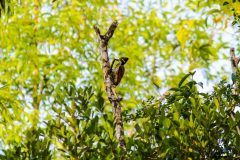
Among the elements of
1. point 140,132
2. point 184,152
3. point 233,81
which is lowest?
point 184,152

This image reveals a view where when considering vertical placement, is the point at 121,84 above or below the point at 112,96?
above

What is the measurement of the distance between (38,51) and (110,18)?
6.18 ft

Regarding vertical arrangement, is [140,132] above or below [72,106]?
below

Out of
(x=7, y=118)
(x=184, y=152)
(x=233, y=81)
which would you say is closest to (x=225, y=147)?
(x=184, y=152)

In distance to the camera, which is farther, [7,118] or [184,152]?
[7,118]

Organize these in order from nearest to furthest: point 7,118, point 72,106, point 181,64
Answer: point 72,106 → point 7,118 → point 181,64

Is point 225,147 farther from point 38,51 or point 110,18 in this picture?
point 110,18

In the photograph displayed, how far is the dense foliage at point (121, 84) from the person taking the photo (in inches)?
111

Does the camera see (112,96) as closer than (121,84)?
Yes

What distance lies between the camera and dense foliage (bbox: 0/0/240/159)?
282cm

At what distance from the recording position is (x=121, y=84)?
1039 centimetres

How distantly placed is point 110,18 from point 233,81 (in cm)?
797

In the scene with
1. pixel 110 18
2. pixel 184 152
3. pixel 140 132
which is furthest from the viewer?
pixel 110 18

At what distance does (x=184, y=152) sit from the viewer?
2.77 m
